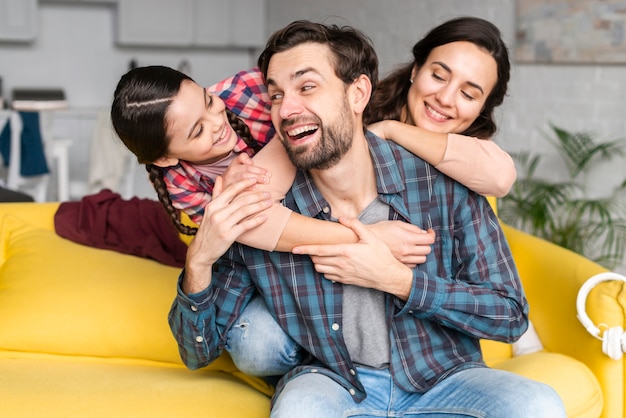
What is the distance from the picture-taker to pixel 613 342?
2.05 metres

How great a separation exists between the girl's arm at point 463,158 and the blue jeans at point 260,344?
51 centimetres

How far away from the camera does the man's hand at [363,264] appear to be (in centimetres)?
173

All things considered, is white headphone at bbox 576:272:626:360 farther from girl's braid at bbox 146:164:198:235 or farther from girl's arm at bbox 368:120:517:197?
girl's braid at bbox 146:164:198:235

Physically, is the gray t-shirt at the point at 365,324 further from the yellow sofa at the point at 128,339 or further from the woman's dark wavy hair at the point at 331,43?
the woman's dark wavy hair at the point at 331,43

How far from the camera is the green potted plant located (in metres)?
3.79

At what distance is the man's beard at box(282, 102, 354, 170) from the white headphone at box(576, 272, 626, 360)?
795mm

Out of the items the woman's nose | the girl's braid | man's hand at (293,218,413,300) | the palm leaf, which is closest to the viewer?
man's hand at (293,218,413,300)

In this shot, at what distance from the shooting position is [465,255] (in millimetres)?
1896

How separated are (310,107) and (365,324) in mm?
497

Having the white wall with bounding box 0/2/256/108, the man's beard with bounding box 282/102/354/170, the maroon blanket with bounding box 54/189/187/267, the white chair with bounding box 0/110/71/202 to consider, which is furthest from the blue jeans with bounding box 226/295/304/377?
the white wall with bounding box 0/2/256/108

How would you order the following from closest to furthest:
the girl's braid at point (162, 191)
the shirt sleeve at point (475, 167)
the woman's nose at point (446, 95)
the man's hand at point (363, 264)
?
the man's hand at point (363, 264), the shirt sleeve at point (475, 167), the girl's braid at point (162, 191), the woman's nose at point (446, 95)

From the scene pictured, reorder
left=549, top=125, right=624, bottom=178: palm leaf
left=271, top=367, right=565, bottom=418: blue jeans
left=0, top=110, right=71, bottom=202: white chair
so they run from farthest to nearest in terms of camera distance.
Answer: left=0, top=110, right=71, bottom=202: white chair, left=549, top=125, right=624, bottom=178: palm leaf, left=271, top=367, right=565, bottom=418: blue jeans

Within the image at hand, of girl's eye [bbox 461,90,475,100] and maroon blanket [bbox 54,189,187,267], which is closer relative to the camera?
girl's eye [bbox 461,90,475,100]

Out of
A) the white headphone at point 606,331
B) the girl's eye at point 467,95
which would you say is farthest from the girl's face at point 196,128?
the white headphone at point 606,331
